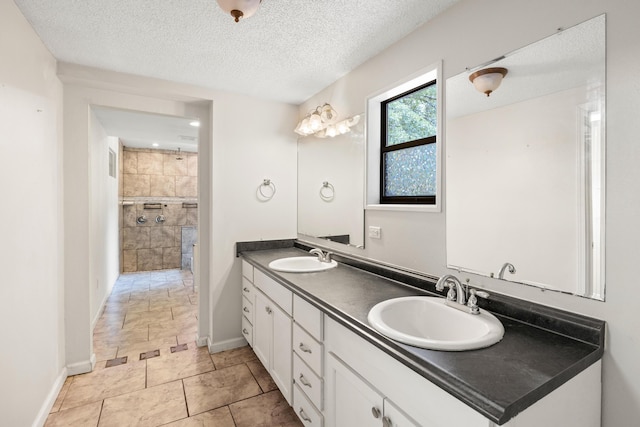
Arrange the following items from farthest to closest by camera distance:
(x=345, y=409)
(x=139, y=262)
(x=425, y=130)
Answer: (x=139, y=262) → (x=425, y=130) → (x=345, y=409)

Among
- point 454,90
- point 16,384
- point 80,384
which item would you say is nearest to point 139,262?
point 80,384

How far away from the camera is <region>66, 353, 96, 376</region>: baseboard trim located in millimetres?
2342

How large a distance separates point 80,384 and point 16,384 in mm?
850

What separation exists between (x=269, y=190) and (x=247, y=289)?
3.06 ft

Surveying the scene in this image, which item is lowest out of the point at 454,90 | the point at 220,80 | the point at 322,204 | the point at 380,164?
the point at 322,204

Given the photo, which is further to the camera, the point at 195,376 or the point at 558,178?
the point at 195,376

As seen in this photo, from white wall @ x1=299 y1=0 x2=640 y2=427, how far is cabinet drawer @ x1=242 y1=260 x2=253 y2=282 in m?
1.43

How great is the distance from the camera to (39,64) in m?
1.84

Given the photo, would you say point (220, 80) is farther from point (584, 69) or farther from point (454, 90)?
point (584, 69)

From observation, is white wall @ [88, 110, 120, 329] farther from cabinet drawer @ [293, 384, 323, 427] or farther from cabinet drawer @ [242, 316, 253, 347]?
cabinet drawer @ [293, 384, 323, 427]

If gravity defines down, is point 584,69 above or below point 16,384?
above

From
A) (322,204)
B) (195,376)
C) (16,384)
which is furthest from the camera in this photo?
(322,204)

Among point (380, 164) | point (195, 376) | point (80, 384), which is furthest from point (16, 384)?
point (380, 164)

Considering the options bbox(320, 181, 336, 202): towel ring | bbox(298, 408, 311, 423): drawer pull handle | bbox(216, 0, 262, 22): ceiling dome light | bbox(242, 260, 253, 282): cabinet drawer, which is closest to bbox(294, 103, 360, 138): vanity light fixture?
bbox(320, 181, 336, 202): towel ring
